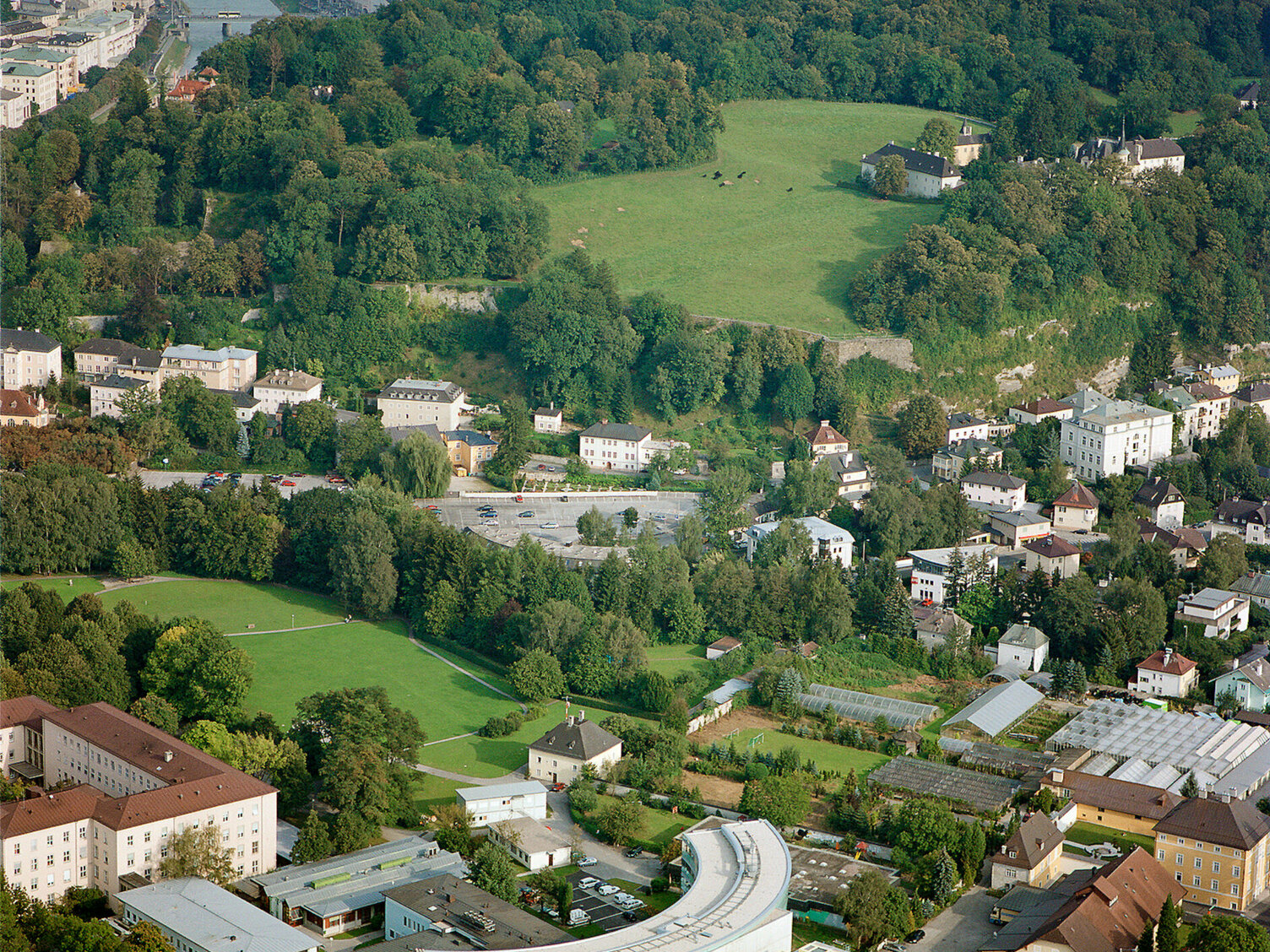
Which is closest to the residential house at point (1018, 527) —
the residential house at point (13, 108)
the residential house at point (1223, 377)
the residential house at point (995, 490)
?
the residential house at point (995, 490)

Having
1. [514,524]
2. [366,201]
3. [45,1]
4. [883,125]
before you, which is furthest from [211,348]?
[45,1]

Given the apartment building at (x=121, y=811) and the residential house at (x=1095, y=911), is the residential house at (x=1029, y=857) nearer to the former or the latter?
the residential house at (x=1095, y=911)

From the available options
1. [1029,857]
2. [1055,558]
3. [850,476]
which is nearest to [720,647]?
[1055,558]

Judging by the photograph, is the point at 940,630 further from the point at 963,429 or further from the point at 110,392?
the point at 110,392

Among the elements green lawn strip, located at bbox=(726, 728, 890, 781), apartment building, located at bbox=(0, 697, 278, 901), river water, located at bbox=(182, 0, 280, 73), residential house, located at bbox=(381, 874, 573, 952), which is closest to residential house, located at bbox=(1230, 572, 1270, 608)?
green lawn strip, located at bbox=(726, 728, 890, 781)

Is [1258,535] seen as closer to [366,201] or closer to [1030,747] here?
[1030,747]
